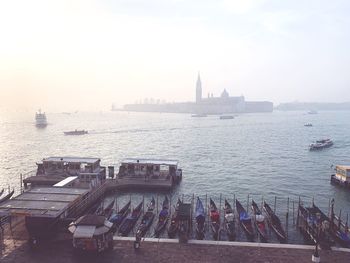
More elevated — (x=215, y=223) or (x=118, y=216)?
(x=118, y=216)

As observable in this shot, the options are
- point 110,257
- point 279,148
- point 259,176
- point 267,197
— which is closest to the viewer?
point 110,257

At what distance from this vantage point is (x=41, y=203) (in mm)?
33812

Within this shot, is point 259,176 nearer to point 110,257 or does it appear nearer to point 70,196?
point 70,196

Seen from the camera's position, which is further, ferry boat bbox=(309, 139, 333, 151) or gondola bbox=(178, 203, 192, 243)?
ferry boat bbox=(309, 139, 333, 151)

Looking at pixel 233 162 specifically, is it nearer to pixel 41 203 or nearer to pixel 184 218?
pixel 184 218

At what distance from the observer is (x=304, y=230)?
38688 mm

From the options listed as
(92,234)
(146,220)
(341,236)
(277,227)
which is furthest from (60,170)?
(341,236)

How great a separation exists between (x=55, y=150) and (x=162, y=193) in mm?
67567

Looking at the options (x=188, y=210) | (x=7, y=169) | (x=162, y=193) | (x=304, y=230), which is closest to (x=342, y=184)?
(x=304, y=230)

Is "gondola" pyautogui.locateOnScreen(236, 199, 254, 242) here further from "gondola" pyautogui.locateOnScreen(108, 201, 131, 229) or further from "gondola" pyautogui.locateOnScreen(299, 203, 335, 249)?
"gondola" pyautogui.locateOnScreen(108, 201, 131, 229)

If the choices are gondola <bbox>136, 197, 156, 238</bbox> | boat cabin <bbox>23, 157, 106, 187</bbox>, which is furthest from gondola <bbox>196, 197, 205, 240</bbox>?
boat cabin <bbox>23, 157, 106, 187</bbox>

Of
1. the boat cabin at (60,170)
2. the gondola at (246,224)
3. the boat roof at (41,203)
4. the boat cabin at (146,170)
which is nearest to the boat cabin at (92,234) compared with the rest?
the boat roof at (41,203)

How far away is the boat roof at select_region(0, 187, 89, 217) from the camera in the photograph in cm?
3125

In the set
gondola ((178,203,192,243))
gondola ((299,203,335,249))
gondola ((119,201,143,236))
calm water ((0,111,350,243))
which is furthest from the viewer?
calm water ((0,111,350,243))
